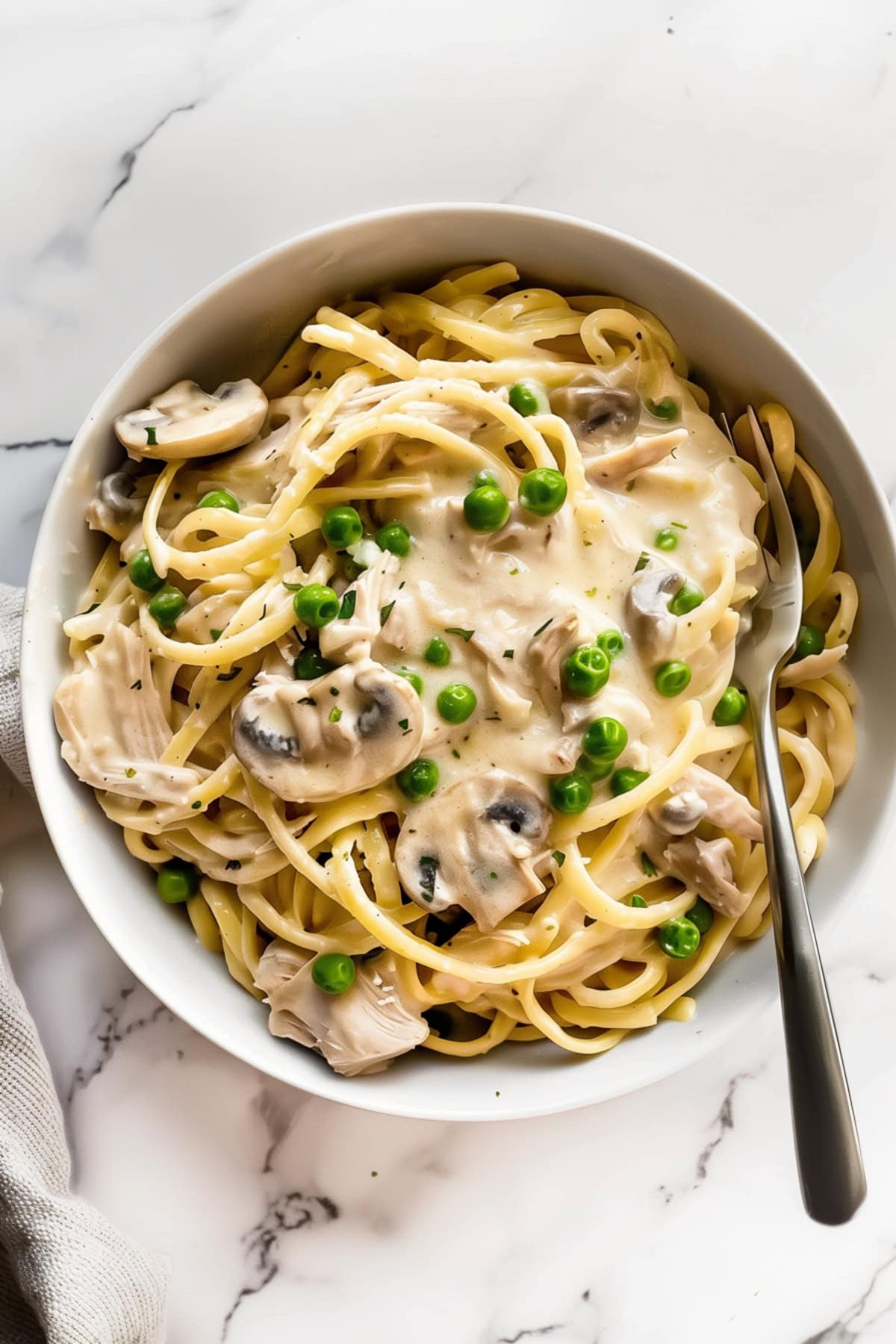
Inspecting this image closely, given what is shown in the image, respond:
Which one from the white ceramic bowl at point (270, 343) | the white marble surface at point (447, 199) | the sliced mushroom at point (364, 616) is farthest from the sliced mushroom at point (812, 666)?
the sliced mushroom at point (364, 616)

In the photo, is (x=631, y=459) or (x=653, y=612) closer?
(x=653, y=612)

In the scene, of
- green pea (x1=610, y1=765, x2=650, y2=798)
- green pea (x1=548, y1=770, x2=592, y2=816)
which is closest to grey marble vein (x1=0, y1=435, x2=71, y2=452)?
green pea (x1=548, y1=770, x2=592, y2=816)

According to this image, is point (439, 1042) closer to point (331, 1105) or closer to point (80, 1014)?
point (331, 1105)

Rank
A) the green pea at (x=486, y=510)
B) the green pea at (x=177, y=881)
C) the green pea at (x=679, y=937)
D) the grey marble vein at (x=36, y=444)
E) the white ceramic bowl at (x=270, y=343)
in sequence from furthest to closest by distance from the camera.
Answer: the grey marble vein at (x=36, y=444) < the green pea at (x=177, y=881) < the green pea at (x=679, y=937) < the white ceramic bowl at (x=270, y=343) < the green pea at (x=486, y=510)

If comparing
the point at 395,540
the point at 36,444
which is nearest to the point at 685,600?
the point at 395,540

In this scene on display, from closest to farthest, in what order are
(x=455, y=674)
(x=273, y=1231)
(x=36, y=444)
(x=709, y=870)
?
(x=455, y=674)
(x=709, y=870)
(x=273, y=1231)
(x=36, y=444)

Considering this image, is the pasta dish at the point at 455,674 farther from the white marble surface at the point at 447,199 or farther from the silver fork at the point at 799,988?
the white marble surface at the point at 447,199

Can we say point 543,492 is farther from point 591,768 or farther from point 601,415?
point 591,768
